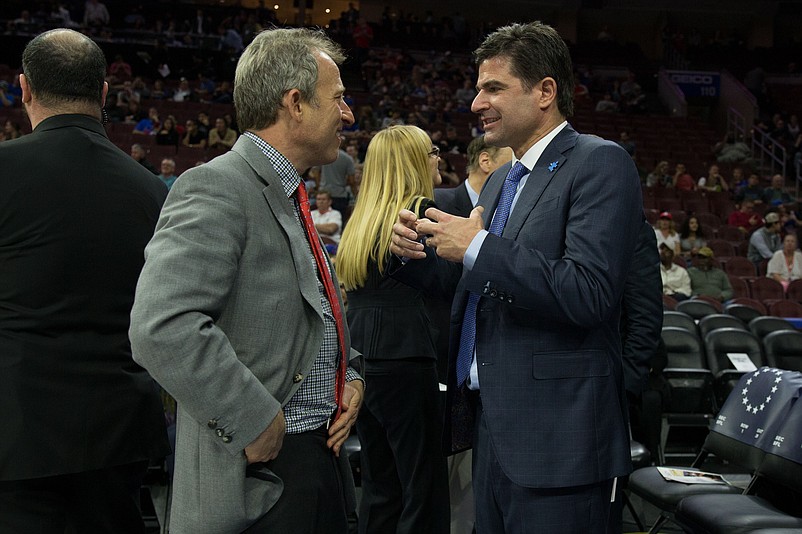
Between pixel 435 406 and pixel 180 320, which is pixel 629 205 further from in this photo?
pixel 435 406

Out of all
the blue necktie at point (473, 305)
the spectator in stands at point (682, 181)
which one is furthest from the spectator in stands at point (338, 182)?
the spectator in stands at point (682, 181)

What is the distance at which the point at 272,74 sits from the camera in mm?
1764

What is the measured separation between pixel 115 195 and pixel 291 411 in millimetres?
834

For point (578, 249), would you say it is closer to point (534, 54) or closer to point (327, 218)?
point (534, 54)

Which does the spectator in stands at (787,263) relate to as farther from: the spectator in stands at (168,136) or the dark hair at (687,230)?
the spectator in stands at (168,136)

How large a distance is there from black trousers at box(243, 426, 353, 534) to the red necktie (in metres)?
0.12

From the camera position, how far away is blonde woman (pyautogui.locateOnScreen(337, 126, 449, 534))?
9.64 ft

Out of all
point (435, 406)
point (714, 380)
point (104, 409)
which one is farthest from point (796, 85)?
point (104, 409)

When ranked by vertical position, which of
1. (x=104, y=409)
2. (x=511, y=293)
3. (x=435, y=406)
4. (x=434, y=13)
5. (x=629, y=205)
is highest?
(x=434, y=13)

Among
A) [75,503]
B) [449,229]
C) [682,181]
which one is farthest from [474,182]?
[682,181]

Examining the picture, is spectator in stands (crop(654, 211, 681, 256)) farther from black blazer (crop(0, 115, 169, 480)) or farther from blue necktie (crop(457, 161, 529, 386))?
black blazer (crop(0, 115, 169, 480))

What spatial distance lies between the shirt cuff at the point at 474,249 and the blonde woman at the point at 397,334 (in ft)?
3.27

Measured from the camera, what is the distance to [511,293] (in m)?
1.87

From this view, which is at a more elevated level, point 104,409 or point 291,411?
point 291,411
